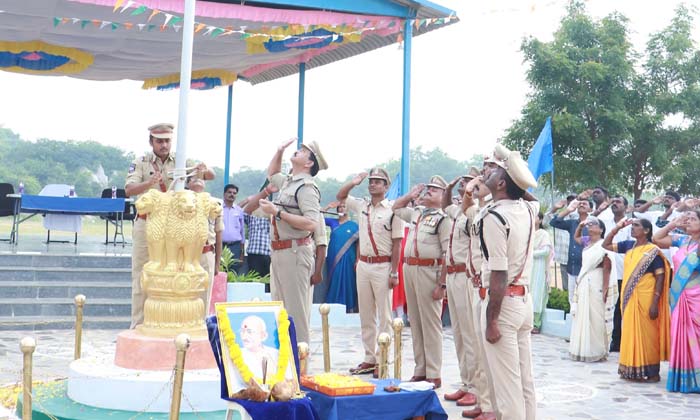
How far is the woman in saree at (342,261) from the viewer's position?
1178 cm

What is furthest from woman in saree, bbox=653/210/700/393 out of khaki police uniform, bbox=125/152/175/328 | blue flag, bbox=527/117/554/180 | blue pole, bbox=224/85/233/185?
blue pole, bbox=224/85/233/185

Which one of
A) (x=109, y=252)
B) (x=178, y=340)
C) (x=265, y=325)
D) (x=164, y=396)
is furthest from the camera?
(x=109, y=252)

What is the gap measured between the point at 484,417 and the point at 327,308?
1418 millimetres

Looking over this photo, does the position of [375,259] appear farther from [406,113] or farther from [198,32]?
[198,32]

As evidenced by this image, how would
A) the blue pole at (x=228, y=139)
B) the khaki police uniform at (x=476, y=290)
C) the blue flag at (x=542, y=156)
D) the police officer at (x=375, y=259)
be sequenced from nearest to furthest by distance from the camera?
the khaki police uniform at (x=476, y=290)
the police officer at (x=375, y=259)
the blue flag at (x=542, y=156)
the blue pole at (x=228, y=139)

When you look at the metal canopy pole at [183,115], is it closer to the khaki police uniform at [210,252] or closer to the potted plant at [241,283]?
the khaki police uniform at [210,252]

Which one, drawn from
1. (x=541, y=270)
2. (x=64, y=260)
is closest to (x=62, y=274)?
(x=64, y=260)

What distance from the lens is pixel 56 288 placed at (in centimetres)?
1112

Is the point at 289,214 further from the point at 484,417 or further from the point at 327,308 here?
the point at 484,417

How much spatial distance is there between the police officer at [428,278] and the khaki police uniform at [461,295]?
0.34 meters

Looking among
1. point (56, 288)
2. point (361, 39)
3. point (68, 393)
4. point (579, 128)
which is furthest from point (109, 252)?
point (579, 128)

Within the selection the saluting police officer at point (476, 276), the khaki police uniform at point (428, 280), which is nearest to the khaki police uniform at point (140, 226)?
the khaki police uniform at point (428, 280)

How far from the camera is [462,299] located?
7.07 meters

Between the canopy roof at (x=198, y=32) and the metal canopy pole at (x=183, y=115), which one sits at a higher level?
the canopy roof at (x=198, y=32)
